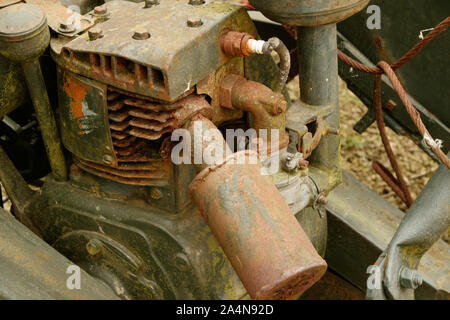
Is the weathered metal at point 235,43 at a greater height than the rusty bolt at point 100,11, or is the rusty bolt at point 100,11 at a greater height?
the rusty bolt at point 100,11

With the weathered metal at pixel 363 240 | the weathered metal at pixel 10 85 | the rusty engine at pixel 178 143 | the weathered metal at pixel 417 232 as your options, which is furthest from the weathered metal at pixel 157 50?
the weathered metal at pixel 363 240

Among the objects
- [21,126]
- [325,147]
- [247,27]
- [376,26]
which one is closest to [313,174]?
[325,147]

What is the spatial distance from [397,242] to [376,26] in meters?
0.84

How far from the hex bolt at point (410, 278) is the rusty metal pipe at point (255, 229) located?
1.24 ft

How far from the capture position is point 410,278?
1.77 meters

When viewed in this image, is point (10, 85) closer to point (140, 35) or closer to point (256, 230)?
point (140, 35)

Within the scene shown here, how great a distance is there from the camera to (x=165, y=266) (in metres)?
1.87

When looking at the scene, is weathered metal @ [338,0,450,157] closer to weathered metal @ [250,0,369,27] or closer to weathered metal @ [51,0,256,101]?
weathered metal @ [250,0,369,27]

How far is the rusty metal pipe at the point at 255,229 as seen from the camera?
4.72 ft

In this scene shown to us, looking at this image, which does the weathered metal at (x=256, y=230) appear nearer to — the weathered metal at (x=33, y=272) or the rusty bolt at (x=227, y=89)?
the rusty bolt at (x=227, y=89)

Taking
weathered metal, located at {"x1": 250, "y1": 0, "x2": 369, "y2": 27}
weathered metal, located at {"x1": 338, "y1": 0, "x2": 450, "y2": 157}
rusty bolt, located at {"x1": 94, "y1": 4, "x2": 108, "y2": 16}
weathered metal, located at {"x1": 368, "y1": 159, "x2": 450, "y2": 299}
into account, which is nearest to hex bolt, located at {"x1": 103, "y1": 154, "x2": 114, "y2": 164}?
rusty bolt, located at {"x1": 94, "y1": 4, "x2": 108, "y2": 16}

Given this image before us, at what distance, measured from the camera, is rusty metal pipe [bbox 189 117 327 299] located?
1.44 meters

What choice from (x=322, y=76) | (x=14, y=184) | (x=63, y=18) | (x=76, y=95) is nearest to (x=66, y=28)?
(x=63, y=18)

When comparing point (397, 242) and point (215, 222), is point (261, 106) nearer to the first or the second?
point (215, 222)
